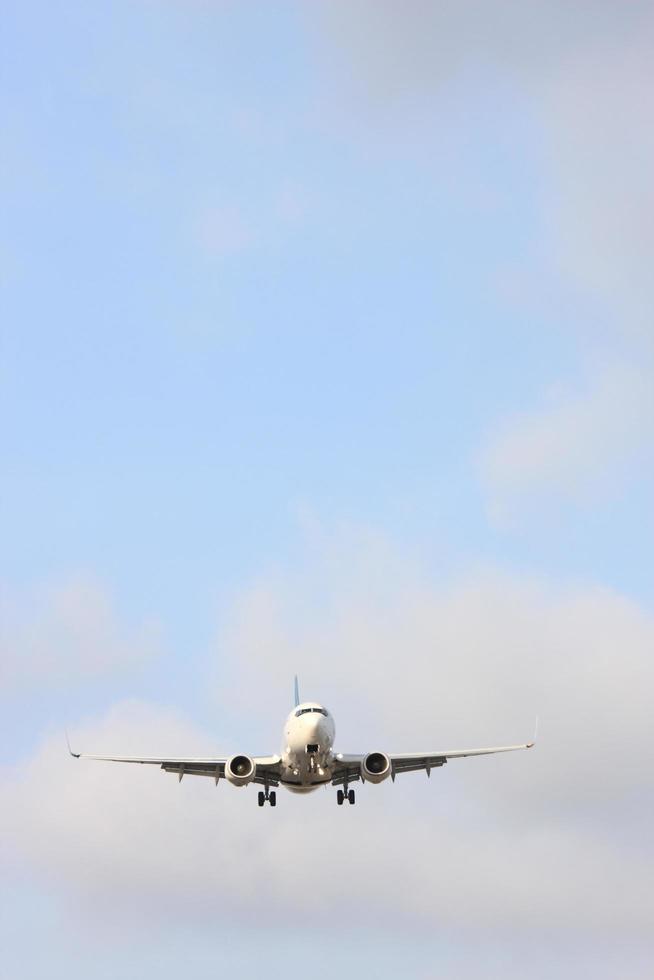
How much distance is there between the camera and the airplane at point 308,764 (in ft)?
266

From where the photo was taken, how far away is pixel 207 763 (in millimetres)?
87750

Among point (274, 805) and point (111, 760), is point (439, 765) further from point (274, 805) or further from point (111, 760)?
point (111, 760)

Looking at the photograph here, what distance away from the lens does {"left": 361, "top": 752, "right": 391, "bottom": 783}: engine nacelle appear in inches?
3307

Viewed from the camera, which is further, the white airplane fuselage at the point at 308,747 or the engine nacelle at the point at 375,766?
the engine nacelle at the point at 375,766

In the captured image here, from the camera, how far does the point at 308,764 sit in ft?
270

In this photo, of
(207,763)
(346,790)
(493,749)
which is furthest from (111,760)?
(493,749)

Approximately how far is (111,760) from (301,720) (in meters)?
13.5

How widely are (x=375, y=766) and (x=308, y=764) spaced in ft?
12.2

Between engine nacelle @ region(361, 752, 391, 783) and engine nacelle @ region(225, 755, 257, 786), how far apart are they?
5402mm

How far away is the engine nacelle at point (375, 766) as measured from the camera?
84.0 metres

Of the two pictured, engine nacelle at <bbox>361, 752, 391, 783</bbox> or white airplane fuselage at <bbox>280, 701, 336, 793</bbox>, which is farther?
engine nacelle at <bbox>361, 752, 391, 783</bbox>

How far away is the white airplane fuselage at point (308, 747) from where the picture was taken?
80.5 meters

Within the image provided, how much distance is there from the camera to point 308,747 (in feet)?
265

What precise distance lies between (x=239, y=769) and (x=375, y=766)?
657 cm
